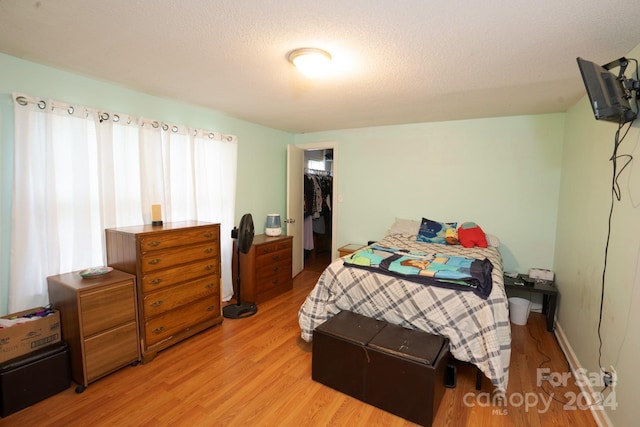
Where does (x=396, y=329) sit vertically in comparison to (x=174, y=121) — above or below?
below

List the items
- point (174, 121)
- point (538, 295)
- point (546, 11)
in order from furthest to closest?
point (538, 295) < point (174, 121) < point (546, 11)

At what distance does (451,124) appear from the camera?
3650 millimetres

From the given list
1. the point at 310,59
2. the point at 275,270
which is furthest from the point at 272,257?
the point at 310,59

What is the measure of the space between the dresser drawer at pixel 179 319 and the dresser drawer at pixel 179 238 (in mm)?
560

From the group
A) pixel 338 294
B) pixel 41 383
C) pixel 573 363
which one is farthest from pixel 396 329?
pixel 41 383

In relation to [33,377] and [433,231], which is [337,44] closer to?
[433,231]

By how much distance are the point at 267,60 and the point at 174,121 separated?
1.50 m

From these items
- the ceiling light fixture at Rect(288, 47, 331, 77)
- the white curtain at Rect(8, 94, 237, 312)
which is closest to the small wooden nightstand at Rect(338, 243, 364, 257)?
the white curtain at Rect(8, 94, 237, 312)

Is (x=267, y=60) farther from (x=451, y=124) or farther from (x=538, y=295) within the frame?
(x=538, y=295)

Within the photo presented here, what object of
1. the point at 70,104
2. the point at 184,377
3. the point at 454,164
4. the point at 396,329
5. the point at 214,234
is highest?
the point at 70,104

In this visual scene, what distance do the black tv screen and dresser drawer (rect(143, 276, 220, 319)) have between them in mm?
2968

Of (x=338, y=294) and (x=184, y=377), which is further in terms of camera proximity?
(x=338, y=294)

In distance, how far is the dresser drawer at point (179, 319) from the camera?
2332mm

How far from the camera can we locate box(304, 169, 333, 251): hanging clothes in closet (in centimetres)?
494
